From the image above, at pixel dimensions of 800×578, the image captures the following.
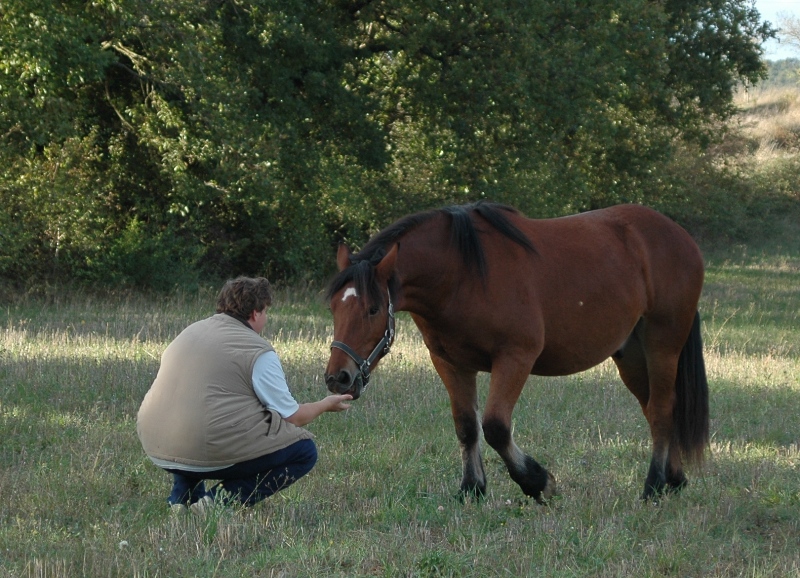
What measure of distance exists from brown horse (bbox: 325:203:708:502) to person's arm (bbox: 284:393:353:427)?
7 cm

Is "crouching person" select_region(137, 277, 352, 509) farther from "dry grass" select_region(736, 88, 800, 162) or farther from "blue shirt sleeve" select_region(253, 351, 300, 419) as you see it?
"dry grass" select_region(736, 88, 800, 162)

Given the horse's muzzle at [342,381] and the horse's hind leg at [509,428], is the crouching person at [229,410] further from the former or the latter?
the horse's hind leg at [509,428]

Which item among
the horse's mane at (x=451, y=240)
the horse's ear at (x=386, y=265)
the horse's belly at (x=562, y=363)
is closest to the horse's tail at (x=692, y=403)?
the horse's belly at (x=562, y=363)

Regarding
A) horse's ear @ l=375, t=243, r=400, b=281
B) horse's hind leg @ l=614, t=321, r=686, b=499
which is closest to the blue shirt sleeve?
horse's ear @ l=375, t=243, r=400, b=281

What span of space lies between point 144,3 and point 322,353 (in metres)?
7.70

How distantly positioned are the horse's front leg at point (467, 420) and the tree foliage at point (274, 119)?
1012 centimetres

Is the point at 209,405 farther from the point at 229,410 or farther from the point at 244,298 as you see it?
the point at 244,298

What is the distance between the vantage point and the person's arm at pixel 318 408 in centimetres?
492

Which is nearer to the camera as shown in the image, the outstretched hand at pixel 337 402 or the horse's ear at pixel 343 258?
the outstretched hand at pixel 337 402

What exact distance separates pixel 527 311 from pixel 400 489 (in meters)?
1.43

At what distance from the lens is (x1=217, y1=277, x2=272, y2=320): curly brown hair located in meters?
5.08

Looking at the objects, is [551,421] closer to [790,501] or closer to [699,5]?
[790,501]

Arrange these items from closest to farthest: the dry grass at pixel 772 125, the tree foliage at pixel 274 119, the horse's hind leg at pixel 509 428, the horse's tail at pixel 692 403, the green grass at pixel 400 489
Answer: the green grass at pixel 400 489
the horse's hind leg at pixel 509 428
the horse's tail at pixel 692 403
the tree foliage at pixel 274 119
the dry grass at pixel 772 125

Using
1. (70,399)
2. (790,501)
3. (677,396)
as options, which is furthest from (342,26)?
(790,501)
